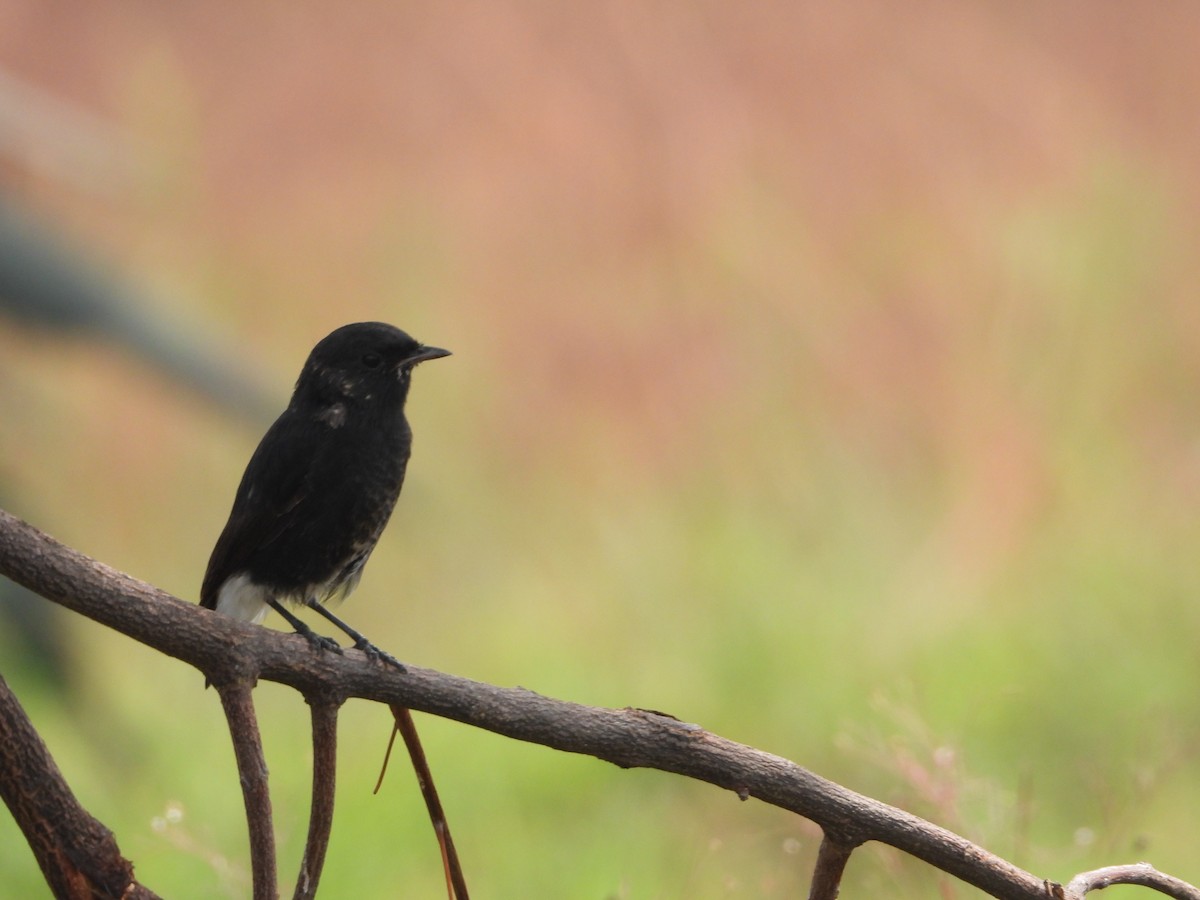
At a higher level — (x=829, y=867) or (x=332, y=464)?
(x=332, y=464)

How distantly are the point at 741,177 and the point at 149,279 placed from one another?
8.45 ft

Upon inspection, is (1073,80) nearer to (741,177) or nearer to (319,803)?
(741,177)

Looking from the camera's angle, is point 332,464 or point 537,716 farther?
point 332,464

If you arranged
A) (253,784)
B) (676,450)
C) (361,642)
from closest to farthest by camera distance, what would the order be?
(253,784) < (361,642) < (676,450)

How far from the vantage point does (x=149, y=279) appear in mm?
5973

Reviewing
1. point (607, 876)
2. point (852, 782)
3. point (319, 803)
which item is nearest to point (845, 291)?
point (852, 782)

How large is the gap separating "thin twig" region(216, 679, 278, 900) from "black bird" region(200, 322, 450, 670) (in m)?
0.80

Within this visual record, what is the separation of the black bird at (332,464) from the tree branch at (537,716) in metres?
0.79

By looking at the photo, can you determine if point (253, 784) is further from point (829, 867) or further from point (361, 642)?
point (361, 642)

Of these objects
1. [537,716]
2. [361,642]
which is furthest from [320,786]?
[361,642]

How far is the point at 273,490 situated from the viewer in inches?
87.7

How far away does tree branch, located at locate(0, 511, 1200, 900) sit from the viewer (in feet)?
4.46

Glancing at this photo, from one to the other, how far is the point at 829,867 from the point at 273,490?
46.2 inches

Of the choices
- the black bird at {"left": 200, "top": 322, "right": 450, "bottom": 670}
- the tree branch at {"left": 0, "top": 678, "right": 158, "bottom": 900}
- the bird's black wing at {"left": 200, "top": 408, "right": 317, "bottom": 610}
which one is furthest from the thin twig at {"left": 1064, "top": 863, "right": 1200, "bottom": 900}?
the bird's black wing at {"left": 200, "top": 408, "right": 317, "bottom": 610}
